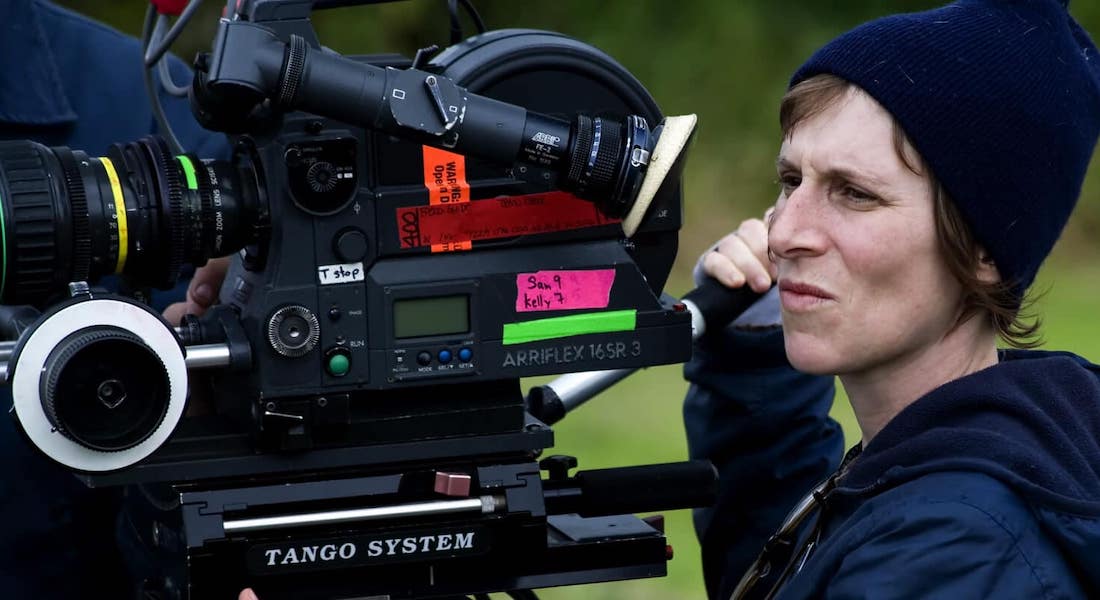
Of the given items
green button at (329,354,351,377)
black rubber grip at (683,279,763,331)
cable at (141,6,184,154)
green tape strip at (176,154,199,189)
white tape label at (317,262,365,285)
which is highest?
cable at (141,6,184,154)

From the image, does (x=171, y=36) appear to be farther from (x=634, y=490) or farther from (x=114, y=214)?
(x=634, y=490)

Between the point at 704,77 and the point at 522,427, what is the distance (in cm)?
729

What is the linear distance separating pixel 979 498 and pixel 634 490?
18.0 inches

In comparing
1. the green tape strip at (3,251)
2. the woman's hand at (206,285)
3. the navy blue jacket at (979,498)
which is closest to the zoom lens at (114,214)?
the green tape strip at (3,251)

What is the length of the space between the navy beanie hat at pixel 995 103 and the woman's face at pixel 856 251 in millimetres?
38

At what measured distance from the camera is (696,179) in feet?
29.7

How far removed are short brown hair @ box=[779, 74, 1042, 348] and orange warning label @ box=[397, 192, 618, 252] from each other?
25 centimetres

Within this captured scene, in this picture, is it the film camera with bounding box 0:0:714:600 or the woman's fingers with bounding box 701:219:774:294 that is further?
the woman's fingers with bounding box 701:219:774:294

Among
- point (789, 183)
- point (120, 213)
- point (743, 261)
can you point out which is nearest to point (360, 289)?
point (120, 213)

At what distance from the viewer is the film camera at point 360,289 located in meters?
1.64

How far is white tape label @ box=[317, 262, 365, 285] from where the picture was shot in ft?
5.55

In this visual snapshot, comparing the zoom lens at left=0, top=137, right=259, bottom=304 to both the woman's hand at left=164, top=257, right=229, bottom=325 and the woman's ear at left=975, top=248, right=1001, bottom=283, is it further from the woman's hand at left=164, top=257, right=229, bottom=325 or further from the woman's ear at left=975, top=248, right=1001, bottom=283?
the woman's ear at left=975, top=248, right=1001, bottom=283

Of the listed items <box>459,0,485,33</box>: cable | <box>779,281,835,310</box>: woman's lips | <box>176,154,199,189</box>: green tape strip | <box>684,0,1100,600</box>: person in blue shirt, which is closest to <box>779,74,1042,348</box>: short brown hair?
<box>684,0,1100,600</box>: person in blue shirt

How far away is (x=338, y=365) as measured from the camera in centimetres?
171
